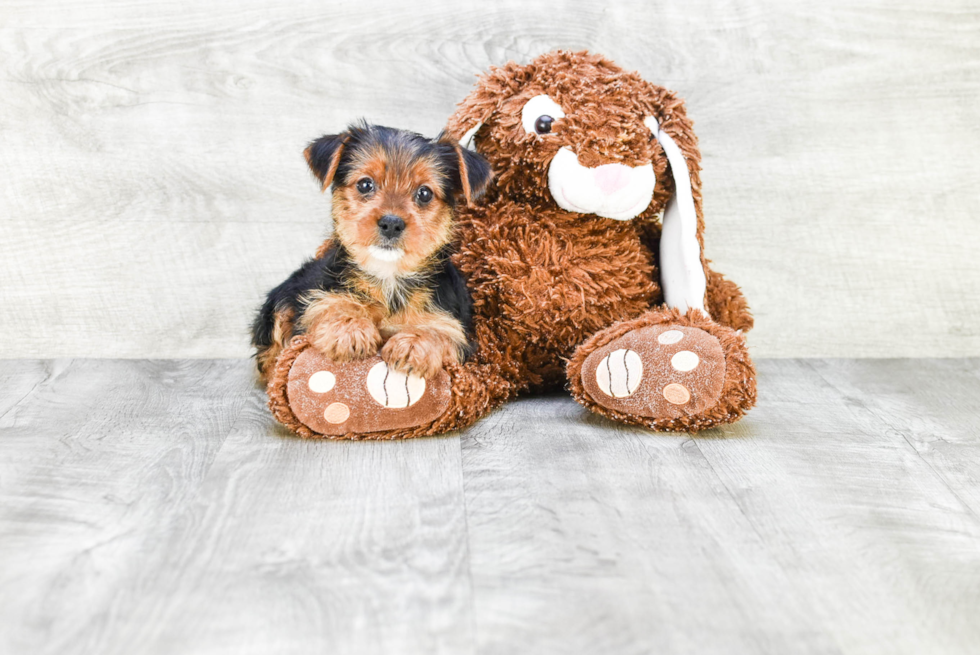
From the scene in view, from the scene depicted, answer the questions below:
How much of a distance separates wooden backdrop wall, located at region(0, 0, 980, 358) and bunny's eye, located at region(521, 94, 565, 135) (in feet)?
2.02

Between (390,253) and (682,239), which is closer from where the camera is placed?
(390,253)

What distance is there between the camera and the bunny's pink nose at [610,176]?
1896mm

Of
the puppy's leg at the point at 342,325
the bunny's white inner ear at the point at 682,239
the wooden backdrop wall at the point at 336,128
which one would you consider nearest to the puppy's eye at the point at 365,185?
the puppy's leg at the point at 342,325

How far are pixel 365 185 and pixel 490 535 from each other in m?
0.76

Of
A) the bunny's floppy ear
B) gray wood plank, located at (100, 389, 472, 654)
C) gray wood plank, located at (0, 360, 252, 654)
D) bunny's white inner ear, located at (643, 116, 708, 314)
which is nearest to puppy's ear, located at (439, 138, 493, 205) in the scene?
the bunny's floppy ear

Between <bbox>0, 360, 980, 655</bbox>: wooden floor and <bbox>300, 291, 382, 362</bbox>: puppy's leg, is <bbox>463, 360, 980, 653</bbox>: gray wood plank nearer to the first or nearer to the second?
<bbox>0, 360, 980, 655</bbox>: wooden floor

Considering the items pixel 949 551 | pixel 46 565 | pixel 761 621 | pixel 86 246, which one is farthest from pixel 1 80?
pixel 949 551

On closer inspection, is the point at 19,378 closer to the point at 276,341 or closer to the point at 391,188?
the point at 276,341

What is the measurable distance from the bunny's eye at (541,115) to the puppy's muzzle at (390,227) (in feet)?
1.51

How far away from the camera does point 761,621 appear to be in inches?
43.6

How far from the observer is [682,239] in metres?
2.02

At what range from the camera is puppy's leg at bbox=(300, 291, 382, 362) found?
174 cm

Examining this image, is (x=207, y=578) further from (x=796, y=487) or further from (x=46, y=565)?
(x=796, y=487)

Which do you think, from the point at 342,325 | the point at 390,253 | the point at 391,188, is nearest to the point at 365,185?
the point at 391,188
